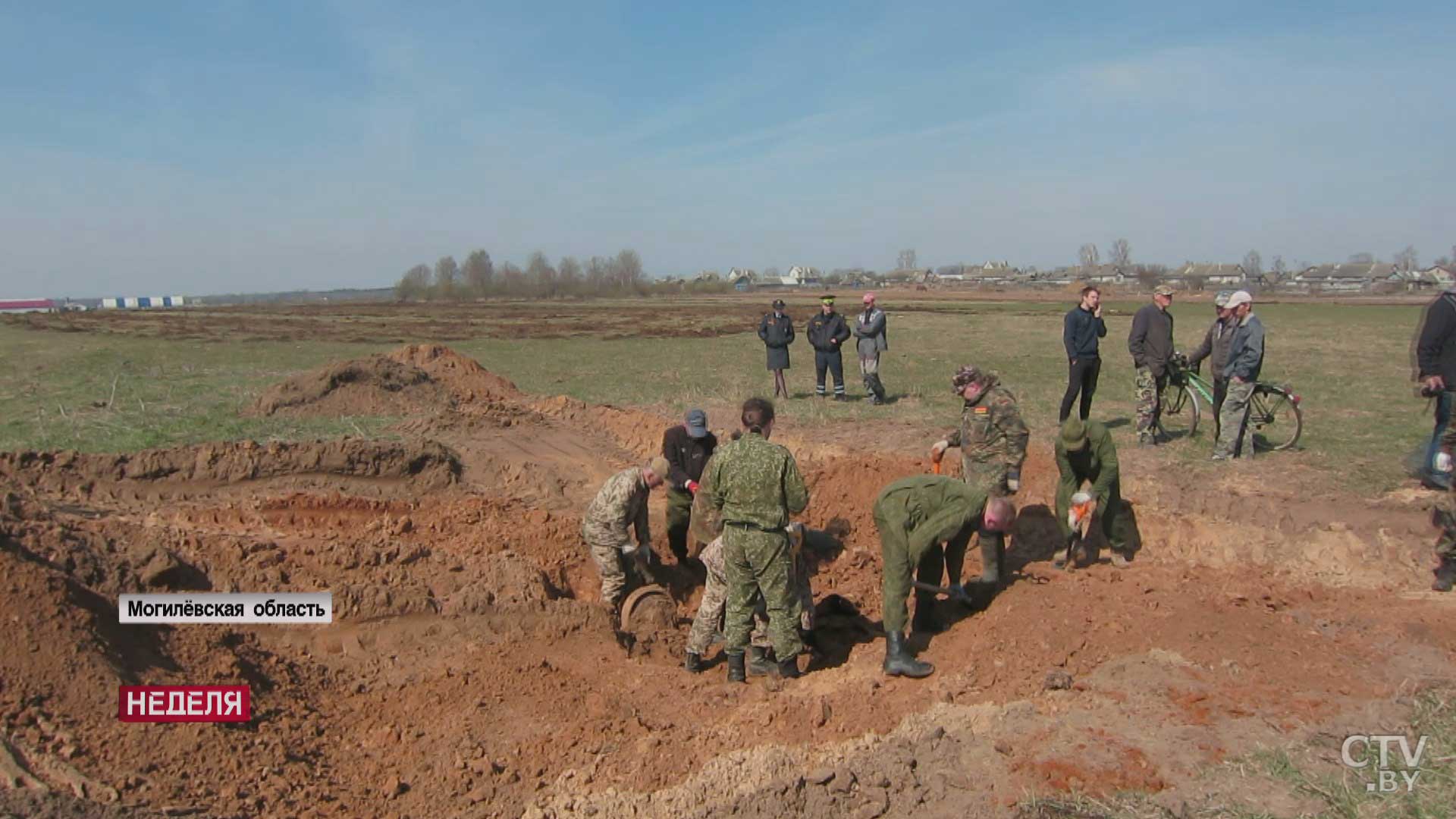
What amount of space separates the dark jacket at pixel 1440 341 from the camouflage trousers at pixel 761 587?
571cm

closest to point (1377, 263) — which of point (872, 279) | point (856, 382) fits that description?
point (872, 279)

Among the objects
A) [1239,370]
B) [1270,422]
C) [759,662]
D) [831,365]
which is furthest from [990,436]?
[831,365]

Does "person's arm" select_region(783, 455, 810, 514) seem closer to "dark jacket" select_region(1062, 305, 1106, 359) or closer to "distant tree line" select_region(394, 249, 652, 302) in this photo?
"dark jacket" select_region(1062, 305, 1106, 359)

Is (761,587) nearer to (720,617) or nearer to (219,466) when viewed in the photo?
(720,617)

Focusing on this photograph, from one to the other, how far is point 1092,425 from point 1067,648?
198 centimetres

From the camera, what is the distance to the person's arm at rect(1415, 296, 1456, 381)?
703 centimetres

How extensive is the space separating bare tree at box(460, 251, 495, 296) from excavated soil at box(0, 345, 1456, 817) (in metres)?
95.2

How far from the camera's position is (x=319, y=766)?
4555 mm

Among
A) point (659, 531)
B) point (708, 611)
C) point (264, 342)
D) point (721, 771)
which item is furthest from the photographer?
point (264, 342)

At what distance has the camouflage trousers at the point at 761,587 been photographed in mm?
5410

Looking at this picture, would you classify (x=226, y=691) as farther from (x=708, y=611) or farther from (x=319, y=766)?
(x=708, y=611)

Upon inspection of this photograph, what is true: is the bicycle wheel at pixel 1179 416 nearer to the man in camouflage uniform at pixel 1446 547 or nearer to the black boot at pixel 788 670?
the man in camouflage uniform at pixel 1446 547

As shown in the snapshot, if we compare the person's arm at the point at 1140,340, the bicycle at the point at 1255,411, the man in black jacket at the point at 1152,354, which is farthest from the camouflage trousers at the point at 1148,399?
the bicycle at the point at 1255,411

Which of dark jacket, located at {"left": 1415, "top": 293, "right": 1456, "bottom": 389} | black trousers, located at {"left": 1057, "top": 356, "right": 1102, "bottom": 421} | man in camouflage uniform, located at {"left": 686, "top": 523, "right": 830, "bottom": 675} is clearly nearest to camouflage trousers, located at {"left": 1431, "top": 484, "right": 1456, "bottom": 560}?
dark jacket, located at {"left": 1415, "top": 293, "right": 1456, "bottom": 389}
